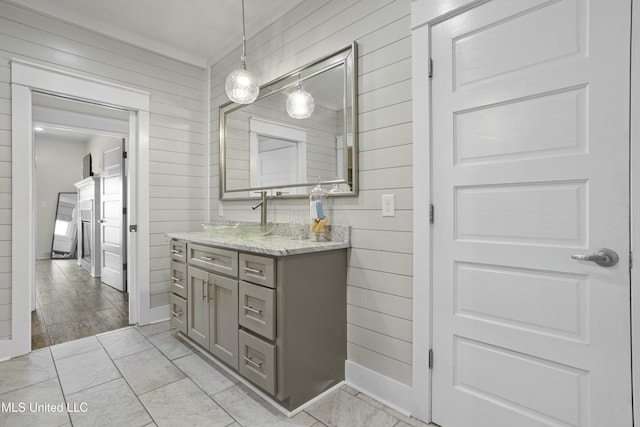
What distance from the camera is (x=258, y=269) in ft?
5.85

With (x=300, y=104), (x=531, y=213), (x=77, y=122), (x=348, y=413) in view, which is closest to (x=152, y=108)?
(x=300, y=104)

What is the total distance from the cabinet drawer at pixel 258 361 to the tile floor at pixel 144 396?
0.48 feet

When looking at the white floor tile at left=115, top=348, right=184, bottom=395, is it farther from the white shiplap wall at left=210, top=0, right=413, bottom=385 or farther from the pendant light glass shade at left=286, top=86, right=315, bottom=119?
the pendant light glass shade at left=286, top=86, right=315, bottom=119

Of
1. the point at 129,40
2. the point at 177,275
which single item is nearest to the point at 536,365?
the point at 177,275

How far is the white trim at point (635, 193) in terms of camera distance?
3.65 feet

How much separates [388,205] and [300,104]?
1.05 metres

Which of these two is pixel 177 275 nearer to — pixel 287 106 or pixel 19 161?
pixel 19 161

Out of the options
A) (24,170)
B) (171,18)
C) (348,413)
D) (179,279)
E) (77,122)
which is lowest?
(348,413)

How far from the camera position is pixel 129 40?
113 inches

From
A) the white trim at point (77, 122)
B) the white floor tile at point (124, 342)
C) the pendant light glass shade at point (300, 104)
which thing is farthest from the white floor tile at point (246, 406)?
the white trim at point (77, 122)

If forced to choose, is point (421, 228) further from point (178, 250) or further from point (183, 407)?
point (178, 250)

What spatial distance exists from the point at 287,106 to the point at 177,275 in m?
1.64

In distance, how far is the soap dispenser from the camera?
6.59ft

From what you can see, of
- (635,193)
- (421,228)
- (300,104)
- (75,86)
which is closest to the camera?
(635,193)
